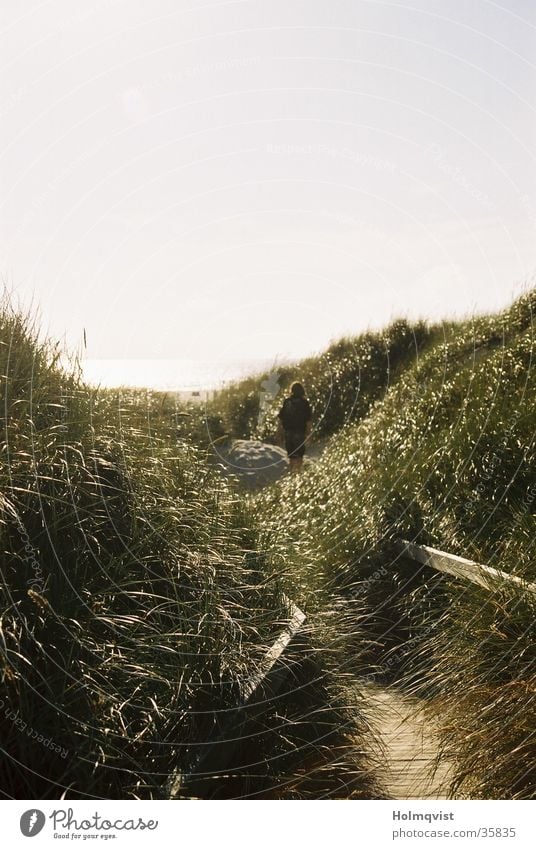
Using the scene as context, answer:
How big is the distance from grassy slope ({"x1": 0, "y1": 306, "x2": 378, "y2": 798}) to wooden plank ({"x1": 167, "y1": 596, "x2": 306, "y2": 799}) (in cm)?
5

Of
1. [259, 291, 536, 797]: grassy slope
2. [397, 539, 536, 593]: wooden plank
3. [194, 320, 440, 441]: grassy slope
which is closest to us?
[259, 291, 536, 797]: grassy slope

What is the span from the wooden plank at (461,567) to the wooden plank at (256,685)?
1.19 m

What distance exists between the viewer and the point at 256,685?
425 centimetres

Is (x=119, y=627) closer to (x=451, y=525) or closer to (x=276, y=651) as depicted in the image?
(x=276, y=651)

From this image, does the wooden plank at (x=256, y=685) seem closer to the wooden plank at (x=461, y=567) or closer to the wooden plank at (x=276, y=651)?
the wooden plank at (x=276, y=651)

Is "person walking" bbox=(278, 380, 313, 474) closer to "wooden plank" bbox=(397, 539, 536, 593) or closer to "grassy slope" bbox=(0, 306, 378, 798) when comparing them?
"wooden plank" bbox=(397, 539, 536, 593)

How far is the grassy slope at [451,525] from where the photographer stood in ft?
13.8

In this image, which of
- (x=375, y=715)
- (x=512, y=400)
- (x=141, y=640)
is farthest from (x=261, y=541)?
(x=512, y=400)

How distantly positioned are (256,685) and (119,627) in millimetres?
777

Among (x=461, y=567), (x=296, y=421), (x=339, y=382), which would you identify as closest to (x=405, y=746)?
(x=461, y=567)

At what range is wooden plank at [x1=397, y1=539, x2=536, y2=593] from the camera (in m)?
4.99
